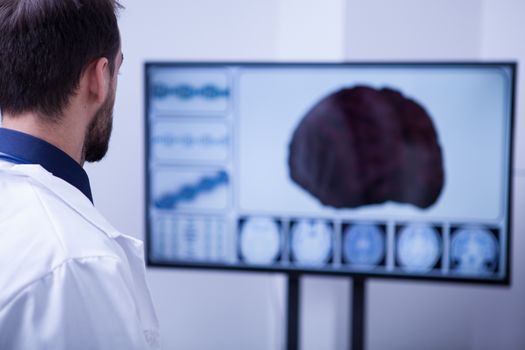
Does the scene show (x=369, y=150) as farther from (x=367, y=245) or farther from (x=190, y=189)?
(x=190, y=189)

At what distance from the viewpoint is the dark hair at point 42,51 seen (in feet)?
2.60

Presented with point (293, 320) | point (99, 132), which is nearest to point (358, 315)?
point (293, 320)

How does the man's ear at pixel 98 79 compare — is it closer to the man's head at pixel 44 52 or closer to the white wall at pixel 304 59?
the man's head at pixel 44 52

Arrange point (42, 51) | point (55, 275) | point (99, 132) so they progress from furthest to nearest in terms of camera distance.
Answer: point (99, 132), point (42, 51), point (55, 275)

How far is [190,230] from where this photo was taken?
1762 millimetres

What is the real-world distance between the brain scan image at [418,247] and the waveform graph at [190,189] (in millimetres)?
534

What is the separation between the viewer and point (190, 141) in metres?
1.75

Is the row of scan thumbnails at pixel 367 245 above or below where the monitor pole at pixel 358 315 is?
above

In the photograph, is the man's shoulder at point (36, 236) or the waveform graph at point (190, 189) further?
the waveform graph at point (190, 189)

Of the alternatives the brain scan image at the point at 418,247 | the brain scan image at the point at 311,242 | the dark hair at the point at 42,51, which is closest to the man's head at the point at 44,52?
the dark hair at the point at 42,51

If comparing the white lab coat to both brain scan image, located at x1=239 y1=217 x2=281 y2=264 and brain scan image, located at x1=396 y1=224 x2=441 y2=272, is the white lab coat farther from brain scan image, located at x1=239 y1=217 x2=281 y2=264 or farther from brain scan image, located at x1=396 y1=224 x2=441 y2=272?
brain scan image, located at x1=396 y1=224 x2=441 y2=272

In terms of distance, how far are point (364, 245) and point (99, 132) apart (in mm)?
986

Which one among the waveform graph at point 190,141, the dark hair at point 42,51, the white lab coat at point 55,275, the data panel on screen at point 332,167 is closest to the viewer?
the white lab coat at point 55,275

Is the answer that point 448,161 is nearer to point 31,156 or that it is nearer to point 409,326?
point 409,326
